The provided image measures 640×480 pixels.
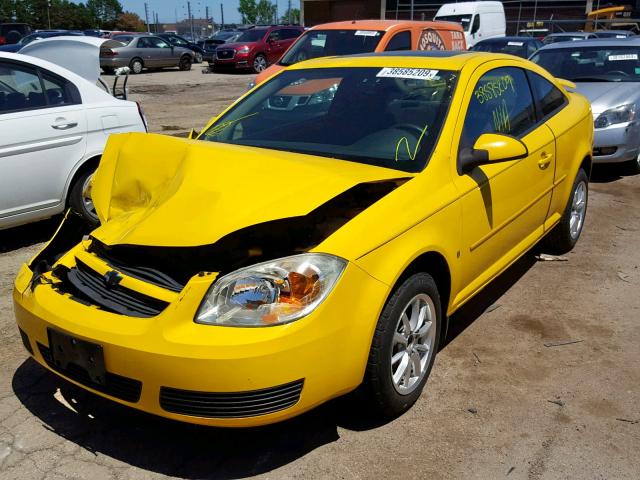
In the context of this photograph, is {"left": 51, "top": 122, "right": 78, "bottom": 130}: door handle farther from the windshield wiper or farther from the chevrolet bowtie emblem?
the windshield wiper

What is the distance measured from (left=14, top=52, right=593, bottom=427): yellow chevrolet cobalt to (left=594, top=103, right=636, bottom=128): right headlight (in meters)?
4.01

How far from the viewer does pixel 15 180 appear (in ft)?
16.5

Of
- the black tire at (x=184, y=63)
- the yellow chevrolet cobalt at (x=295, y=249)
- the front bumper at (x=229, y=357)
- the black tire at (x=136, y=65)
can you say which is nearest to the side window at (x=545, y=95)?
the yellow chevrolet cobalt at (x=295, y=249)

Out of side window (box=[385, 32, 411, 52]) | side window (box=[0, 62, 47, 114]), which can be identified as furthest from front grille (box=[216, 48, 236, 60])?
side window (box=[0, 62, 47, 114])

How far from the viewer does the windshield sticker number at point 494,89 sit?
3838mm

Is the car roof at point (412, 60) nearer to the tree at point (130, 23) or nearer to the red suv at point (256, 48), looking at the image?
→ the red suv at point (256, 48)

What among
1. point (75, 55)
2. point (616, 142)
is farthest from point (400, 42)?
point (75, 55)

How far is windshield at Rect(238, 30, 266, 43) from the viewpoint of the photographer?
83.0 feet

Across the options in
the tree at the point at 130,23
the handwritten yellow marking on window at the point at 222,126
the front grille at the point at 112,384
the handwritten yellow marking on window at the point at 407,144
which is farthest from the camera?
the tree at the point at 130,23

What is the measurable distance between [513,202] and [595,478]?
1691mm

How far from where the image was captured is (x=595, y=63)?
8805mm

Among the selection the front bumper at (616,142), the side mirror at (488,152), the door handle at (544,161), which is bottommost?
the front bumper at (616,142)

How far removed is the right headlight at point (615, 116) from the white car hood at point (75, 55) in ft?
17.9

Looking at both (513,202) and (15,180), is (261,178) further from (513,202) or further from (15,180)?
(15,180)
